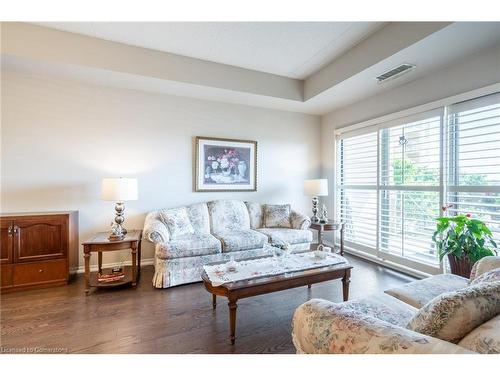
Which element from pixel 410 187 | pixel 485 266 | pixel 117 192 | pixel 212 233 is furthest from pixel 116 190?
pixel 410 187

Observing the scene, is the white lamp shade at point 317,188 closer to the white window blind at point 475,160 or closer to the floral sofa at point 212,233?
the floral sofa at point 212,233

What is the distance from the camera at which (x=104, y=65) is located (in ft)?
9.41

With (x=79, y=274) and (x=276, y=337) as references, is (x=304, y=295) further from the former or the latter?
(x=79, y=274)

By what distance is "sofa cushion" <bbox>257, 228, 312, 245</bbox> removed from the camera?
3.45 m

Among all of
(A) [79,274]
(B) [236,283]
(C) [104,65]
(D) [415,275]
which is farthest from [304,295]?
(C) [104,65]

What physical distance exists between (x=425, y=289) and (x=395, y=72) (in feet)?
8.30

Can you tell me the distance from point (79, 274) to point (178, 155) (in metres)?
2.09

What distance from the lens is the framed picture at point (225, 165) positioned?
12.8ft

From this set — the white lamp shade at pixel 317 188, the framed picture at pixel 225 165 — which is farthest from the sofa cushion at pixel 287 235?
the framed picture at pixel 225 165

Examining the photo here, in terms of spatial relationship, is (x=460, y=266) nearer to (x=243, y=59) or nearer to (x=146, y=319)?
(x=146, y=319)

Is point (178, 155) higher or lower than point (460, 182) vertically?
higher

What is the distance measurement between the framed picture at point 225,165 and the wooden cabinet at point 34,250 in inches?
72.0

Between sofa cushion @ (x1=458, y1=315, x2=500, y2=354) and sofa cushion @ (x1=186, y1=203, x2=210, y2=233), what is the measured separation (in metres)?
3.01
